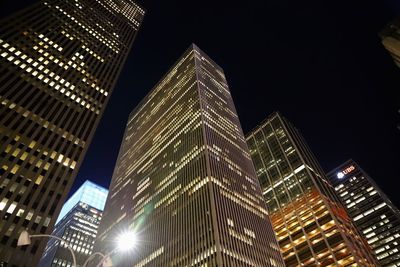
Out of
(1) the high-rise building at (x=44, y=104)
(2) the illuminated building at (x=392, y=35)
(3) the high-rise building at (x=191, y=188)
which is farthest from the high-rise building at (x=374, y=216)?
(1) the high-rise building at (x=44, y=104)

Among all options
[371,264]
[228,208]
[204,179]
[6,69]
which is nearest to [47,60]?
[6,69]

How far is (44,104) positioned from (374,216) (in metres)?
182

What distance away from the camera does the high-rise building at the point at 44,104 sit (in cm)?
5178

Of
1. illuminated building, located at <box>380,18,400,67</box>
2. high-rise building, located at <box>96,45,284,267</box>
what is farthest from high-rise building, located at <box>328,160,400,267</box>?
illuminated building, located at <box>380,18,400,67</box>

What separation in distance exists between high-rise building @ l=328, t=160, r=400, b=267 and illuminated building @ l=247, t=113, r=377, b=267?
5098cm

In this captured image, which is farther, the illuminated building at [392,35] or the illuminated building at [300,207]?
the illuminated building at [300,207]

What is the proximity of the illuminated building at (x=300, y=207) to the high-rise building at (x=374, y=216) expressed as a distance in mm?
50977

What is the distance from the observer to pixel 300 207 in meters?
129

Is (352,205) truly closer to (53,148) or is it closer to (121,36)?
(121,36)

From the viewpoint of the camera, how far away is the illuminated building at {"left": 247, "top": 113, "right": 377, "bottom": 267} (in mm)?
105875

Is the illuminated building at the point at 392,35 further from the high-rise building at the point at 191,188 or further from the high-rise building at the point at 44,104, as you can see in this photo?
the high-rise building at the point at 44,104

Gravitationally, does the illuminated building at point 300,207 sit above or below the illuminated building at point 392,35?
above

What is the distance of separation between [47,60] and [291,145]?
Answer: 12184 cm

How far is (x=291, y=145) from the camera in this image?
6216 inches
